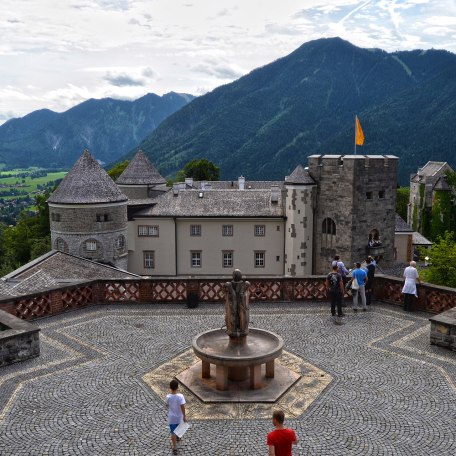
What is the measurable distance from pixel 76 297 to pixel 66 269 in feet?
58.0

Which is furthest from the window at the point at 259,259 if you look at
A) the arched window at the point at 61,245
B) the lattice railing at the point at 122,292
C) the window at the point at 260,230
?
the lattice railing at the point at 122,292

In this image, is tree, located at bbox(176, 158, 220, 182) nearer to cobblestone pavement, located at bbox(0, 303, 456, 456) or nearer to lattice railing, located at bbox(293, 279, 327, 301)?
lattice railing, located at bbox(293, 279, 327, 301)

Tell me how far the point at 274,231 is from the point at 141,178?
20665 millimetres

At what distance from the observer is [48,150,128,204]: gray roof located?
4662cm

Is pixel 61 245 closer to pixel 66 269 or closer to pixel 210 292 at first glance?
pixel 66 269

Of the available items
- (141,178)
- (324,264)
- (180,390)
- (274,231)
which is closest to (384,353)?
(180,390)

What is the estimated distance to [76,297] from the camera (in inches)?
768

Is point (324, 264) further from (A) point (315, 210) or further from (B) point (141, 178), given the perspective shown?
(B) point (141, 178)

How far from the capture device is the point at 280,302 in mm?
20453

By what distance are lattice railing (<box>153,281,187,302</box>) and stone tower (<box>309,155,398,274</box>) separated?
27.2 metres

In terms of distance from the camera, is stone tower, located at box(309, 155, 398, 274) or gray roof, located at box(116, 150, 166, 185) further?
gray roof, located at box(116, 150, 166, 185)

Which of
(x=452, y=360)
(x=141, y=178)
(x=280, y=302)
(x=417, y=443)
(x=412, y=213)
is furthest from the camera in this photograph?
(x=412, y=213)

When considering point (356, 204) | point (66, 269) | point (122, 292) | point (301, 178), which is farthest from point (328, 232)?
point (122, 292)

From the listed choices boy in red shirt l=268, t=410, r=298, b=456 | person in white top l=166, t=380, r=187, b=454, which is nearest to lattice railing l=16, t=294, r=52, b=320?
person in white top l=166, t=380, r=187, b=454
